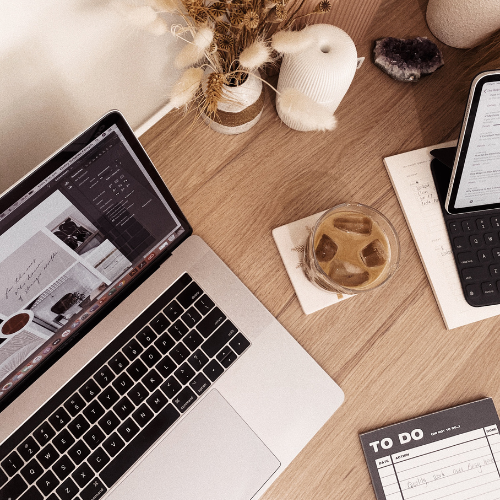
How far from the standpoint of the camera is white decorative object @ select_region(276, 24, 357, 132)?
20.7 inches

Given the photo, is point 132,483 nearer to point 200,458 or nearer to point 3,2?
point 200,458

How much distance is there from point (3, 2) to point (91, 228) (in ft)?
0.75

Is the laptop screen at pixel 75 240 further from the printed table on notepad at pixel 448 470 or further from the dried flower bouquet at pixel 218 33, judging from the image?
the printed table on notepad at pixel 448 470

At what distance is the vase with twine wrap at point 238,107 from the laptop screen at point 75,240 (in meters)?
0.17

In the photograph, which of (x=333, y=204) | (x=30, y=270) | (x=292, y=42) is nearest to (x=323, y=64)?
(x=292, y=42)

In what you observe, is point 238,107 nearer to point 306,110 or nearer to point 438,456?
point 306,110

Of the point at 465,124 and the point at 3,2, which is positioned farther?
the point at 465,124

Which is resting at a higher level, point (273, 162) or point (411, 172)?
point (273, 162)

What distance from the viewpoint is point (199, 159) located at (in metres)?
0.65

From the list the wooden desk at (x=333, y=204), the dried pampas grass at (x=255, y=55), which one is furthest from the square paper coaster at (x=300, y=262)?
the dried pampas grass at (x=255, y=55)

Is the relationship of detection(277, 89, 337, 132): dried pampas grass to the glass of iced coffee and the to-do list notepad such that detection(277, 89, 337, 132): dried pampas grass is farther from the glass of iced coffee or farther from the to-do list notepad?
the to-do list notepad

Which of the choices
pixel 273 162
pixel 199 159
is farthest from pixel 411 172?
pixel 199 159

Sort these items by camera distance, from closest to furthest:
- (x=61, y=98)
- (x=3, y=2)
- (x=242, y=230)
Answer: (x=3, y=2), (x=61, y=98), (x=242, y=230)

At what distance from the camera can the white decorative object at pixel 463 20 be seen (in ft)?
2.05
